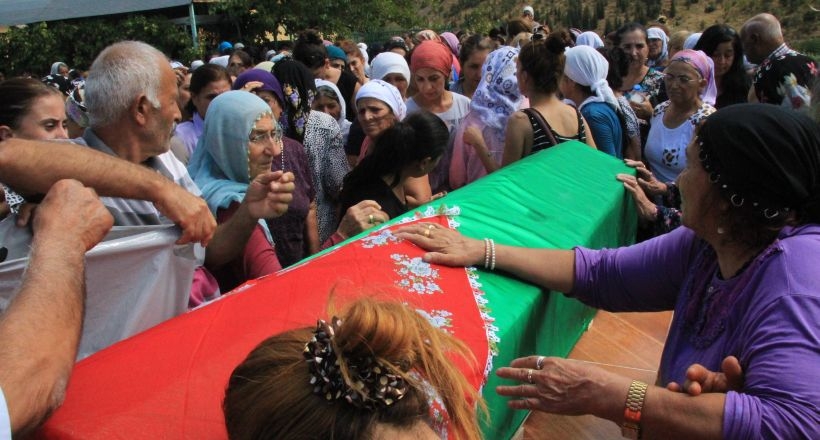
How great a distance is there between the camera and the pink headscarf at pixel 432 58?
4.35m

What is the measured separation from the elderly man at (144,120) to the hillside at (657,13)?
27.4m

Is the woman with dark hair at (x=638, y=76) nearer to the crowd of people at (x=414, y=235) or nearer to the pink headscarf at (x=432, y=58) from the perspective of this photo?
the crowd of people at (x=414, y=235)

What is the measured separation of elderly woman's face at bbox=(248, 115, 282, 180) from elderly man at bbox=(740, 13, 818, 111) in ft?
Result: 10.3

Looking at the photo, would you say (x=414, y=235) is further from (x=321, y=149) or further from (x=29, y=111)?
(x=321, y=149)

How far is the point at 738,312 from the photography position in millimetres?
1539

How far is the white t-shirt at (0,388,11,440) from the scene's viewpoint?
883 mm

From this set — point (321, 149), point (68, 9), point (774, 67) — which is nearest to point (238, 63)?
point (321, 149)

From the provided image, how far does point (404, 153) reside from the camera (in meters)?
2.87

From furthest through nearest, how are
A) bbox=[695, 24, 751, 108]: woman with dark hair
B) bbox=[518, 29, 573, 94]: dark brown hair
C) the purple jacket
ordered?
1. bbox=[695, 24, 751, 108]: woman with dark hair
2. bbox=[518, 29, 573, 94]: dark brown hair
3. the purple jacket

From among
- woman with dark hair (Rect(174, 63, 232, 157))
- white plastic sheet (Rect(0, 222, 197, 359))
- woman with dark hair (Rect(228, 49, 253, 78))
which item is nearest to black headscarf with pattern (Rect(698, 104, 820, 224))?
white plastic sheet (Rect(0, 222, 197, 359))

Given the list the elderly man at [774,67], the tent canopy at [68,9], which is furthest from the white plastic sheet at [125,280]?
the tent canopy at [68,9]

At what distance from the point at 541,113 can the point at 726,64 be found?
2.70 m

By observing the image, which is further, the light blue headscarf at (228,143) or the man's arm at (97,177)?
the light blue headscarf at (228,143)

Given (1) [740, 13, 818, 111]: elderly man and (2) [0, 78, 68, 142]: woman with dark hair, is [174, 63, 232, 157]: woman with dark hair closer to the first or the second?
(2) [0, 78, 68, 142]: woman with dark hair
